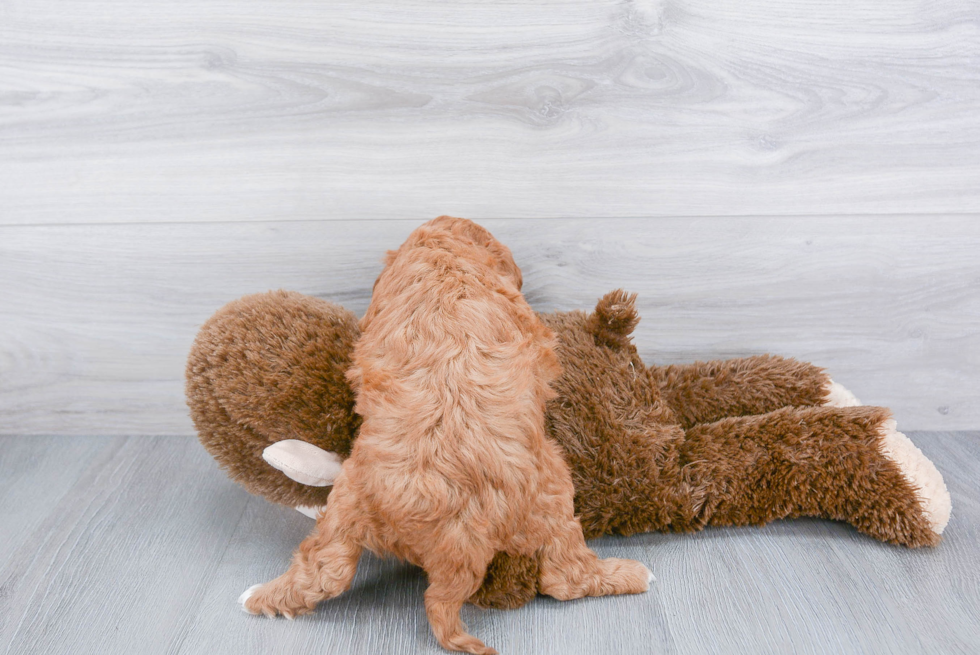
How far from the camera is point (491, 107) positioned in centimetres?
128

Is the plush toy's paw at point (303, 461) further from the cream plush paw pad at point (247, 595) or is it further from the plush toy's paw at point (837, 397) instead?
the plush toy's paw at point (837, 397)

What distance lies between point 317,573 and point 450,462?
0.81 feet

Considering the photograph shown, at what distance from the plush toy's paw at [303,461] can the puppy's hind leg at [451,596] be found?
232mm

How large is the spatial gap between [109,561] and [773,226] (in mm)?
1297

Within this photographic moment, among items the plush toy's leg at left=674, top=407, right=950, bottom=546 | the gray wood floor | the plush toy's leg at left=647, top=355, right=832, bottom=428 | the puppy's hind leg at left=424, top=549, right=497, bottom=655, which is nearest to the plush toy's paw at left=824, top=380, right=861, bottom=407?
the plush toy's leg at left=647, top=355, right=832, bottom=428

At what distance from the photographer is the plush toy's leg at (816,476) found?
1.13m

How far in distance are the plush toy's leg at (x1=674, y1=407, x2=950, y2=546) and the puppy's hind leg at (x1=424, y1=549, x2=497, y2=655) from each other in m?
0.41

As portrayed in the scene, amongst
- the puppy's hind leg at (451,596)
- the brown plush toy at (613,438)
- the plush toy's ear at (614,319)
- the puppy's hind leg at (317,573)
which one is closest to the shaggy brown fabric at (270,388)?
the brown plush toy at (613,438)

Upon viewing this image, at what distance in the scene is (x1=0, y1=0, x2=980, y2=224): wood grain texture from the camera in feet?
4.09

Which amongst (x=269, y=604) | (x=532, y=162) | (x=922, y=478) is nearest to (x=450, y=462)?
(x=269, y=604)

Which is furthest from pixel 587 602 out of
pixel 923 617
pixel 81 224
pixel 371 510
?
pixel 81 224

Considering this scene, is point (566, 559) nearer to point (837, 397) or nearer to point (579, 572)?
point (579, 572)

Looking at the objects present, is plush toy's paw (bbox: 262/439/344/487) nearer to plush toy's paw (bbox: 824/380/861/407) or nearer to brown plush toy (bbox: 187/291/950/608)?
brown plush toy (bbox: 187/291/950/608)

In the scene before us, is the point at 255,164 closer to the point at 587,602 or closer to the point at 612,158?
the point at 612,158
